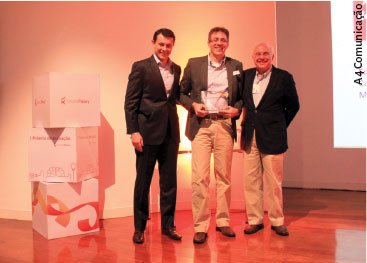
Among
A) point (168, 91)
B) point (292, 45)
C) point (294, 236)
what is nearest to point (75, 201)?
point (168, 91)

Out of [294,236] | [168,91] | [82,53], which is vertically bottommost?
[294,236]

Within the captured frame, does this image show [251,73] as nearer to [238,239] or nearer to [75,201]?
[238,239]

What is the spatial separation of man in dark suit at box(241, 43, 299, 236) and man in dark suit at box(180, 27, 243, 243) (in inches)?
5.8

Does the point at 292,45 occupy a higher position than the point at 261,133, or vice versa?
the point at 292,45

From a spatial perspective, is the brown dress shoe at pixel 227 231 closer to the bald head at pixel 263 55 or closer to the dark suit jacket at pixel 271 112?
the dark suit jacket at pixel 271 112

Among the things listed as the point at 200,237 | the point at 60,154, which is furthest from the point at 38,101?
the point at 200,237

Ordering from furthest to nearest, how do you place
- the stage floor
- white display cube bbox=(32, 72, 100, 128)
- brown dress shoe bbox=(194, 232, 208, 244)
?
white display cube bbox=(32, 72, 100, 128), brown dress shoe bbox=(194, 232, 208, 244), the stage floor

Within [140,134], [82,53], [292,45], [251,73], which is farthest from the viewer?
[292,45]

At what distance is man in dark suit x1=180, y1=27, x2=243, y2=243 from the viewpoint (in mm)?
2969

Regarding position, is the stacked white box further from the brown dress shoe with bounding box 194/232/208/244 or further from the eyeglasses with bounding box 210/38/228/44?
the eyeglasses with bounding box 210/38/228/44

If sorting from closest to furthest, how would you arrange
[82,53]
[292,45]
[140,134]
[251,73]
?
[140,134]
[251,73]
[82,53]
[292,45]

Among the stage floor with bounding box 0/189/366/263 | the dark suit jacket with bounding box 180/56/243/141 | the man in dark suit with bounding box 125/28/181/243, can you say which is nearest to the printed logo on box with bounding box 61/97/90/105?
the man in dark suit with bounding box 125/28/181/243

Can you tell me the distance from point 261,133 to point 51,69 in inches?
80.7

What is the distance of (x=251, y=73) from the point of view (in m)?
3.18
